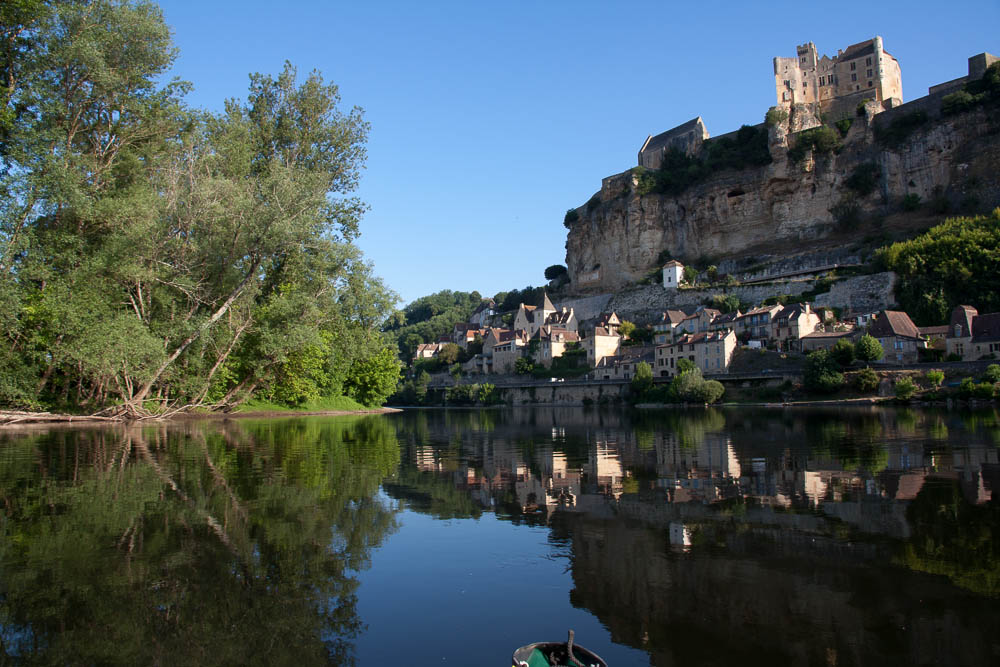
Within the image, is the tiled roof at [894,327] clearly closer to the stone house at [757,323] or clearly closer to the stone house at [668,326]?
the stone house at [757,323]

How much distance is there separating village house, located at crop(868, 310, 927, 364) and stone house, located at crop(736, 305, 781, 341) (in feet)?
31.7

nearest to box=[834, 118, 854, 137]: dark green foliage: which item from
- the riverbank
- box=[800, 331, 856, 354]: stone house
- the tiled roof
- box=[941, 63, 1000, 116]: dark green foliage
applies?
box=[941, 63, 1000, 116]: dark green foliage

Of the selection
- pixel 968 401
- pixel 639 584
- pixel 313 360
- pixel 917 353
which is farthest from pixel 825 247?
pixel 639 584

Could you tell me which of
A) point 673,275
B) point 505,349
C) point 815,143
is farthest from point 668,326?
point 815,143

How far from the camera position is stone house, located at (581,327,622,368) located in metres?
64.6

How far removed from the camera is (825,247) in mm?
64500

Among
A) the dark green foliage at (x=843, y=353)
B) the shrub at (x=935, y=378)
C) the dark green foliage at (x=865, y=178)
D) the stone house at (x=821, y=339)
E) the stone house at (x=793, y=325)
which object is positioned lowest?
the shrub at (x=935, y=378)

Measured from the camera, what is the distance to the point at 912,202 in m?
61.2

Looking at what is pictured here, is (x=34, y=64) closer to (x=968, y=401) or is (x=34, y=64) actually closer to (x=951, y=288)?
(x=968, y=401)

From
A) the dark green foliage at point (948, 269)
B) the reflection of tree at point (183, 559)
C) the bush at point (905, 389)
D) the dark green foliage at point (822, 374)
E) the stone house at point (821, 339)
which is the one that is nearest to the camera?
the reflection of tree at point (183, 559)

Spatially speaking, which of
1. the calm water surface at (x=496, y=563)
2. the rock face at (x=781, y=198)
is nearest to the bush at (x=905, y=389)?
the calm water surface at (x=496, y=563)

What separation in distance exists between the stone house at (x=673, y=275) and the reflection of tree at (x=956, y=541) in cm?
6343

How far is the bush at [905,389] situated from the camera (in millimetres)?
36812

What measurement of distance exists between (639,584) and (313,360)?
3071cm
